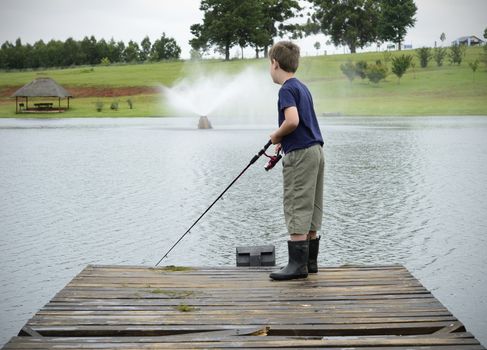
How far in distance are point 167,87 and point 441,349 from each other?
73849mm

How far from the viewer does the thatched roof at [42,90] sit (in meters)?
66.1

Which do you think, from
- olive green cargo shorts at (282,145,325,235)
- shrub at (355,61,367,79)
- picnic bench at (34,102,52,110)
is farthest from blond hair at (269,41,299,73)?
shrub at (355,61,367,79)

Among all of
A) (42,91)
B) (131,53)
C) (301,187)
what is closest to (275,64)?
(301,187)

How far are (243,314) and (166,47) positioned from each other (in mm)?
151745

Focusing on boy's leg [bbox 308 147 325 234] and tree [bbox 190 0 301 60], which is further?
tree [bbox 190 0 301 60]

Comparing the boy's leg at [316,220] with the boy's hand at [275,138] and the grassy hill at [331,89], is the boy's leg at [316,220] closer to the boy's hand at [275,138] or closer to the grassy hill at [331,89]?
the boy's hand at [275,138]

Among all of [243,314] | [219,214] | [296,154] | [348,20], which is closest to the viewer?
[243,314]

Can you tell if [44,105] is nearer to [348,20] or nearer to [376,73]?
[376,73]

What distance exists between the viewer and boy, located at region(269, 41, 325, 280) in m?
5.74

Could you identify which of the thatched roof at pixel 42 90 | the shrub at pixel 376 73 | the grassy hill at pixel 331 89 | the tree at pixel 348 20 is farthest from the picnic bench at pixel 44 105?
the tree at pixel 348 20

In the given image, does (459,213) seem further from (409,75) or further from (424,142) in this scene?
(409,75)

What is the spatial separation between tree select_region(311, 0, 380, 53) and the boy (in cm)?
10709

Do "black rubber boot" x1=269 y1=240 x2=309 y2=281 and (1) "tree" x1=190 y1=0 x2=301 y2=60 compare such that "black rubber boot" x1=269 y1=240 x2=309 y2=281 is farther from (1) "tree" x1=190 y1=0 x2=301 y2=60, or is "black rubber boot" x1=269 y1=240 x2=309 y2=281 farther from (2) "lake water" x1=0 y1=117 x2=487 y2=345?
(1) "tree" x1=190 y1=0 x2=301 y2=60

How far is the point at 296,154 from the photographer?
579 centimetres
